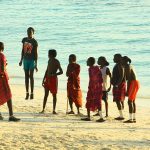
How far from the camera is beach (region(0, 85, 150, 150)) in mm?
9430

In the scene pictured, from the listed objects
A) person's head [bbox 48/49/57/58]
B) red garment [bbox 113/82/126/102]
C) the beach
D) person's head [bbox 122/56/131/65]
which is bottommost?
the beach

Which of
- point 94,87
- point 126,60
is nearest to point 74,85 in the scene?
point 94,87

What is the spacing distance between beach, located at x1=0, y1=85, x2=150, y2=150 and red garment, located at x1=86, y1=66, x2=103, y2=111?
1.27 feet

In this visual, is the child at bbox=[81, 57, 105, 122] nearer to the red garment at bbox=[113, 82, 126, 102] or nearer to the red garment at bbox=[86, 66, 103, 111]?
the red garment at bbox=[86, 66, 103, 111]

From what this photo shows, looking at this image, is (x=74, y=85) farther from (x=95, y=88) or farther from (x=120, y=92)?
(x=120, y=92)

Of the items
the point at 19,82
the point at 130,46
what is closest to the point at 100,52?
the point at 130,46

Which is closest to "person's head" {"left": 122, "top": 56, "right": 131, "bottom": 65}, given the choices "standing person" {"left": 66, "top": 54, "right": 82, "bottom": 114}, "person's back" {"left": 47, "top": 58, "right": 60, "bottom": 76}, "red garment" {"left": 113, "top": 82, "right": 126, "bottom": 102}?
"red garment" {"left": 113, "top": 82, "right": 126, "bottom": 102}

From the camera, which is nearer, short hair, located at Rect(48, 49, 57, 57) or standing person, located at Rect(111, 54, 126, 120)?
standing person, located at Rect(111, 54, 126, 120)

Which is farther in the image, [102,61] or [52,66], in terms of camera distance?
[52,66]

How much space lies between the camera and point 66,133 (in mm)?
10172

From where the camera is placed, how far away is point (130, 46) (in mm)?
39250

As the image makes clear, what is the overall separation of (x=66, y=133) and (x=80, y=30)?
41.8 m

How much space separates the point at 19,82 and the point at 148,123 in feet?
31.0

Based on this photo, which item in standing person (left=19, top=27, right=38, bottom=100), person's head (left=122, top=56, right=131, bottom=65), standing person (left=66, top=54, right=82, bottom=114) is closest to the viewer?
person's head (left=122, top=56, right=131, bottom=65)
